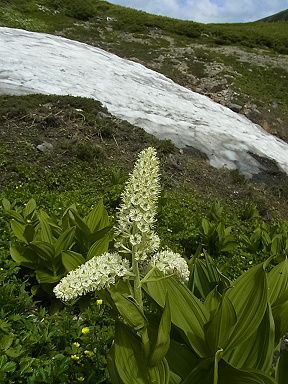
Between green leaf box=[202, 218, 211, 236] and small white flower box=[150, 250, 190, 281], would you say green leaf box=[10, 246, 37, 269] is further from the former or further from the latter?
green leaf box=[202, 218, 211, 236]

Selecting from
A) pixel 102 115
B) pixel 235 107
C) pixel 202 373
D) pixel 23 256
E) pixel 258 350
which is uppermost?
pixel 258 350

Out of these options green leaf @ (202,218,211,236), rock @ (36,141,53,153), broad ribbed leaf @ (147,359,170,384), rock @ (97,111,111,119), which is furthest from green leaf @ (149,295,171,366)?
rock @ (97,111,111,119)

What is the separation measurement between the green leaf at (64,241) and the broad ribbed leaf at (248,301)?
3.07 meters

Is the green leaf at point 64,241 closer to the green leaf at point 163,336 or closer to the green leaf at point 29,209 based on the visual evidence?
the green leaf at point 29,209

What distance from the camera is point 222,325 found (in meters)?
3.21

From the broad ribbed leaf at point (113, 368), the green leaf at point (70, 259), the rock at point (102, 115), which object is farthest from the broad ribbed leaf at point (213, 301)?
the rock at point (102, 115)

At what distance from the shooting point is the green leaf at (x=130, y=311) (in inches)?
129

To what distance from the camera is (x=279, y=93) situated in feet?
115

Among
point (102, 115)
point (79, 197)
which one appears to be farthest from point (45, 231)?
point (102, 115)

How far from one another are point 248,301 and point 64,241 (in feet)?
10.6

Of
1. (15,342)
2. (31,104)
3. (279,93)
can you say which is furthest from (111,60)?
(15,342)

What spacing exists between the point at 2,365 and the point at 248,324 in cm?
190

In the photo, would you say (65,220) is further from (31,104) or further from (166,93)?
(166,93)

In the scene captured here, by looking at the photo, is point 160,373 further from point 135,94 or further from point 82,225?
point 135,94
